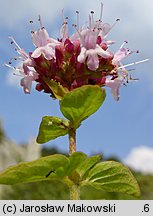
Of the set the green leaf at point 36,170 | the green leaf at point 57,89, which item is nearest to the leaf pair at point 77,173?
the green leaf at point 36,170

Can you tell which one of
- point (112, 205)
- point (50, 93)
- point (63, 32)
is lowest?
point (112, 205)

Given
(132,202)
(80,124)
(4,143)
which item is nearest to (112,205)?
(132,202)

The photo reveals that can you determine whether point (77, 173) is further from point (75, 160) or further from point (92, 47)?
point (92, 47)

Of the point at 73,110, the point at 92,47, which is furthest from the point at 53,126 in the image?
the point at 92,47

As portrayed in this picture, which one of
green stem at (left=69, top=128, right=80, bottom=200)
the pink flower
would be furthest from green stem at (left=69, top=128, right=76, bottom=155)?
the pink flower

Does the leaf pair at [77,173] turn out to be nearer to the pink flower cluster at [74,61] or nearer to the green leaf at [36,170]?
the green leaf at [36,170]

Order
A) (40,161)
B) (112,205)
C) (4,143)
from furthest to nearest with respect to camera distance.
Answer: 1. (4,143)
2. (112,205)
3. (40,161)

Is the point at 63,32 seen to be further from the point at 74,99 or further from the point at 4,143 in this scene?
the point at 4,143
